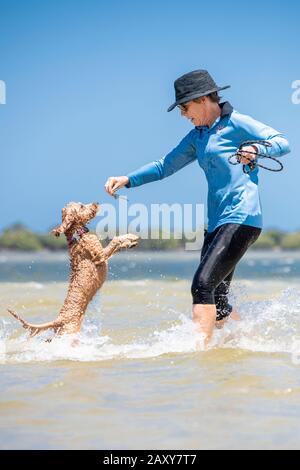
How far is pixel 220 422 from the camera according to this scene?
4.38 metres

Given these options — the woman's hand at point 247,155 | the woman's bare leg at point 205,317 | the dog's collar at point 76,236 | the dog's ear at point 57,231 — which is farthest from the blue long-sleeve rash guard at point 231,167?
the dog's ear at point 57,231

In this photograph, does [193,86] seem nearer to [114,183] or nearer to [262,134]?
[262,134]

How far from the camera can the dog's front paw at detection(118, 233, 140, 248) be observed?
22.8 ft

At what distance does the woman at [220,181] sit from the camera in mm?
6414

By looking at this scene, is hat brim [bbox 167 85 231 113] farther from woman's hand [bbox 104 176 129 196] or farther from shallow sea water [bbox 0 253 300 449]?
shallow sea water [bbox 0 253 300 449]

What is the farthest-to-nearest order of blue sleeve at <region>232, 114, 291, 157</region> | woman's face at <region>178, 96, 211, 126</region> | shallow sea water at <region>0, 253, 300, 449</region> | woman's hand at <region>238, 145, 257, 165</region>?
woman's face at <region>178, 96, 211, 126</region>, blue sleeve at <region>232, 114, 291, 157</region>, woman's hand at <region>238, 145, 257, 165</region>, shallow sea water at <region>0, 253, 300, 449</region>

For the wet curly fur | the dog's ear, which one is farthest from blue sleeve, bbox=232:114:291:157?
the dog's ear

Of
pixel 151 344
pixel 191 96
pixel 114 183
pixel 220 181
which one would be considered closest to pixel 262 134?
pixel 220 181

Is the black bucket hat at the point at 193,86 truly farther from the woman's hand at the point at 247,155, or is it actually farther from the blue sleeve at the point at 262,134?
the woman's hand at the point at 247,155

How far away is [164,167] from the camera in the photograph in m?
7.13

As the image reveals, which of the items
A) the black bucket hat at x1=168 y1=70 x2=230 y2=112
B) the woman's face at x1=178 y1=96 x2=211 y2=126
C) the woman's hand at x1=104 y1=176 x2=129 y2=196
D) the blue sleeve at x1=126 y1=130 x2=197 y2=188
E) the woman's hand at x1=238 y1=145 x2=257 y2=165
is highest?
the black bucket hat at x1=168 y1=70 x2=230 y2=112

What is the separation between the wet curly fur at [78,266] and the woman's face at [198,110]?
3.85 ft
